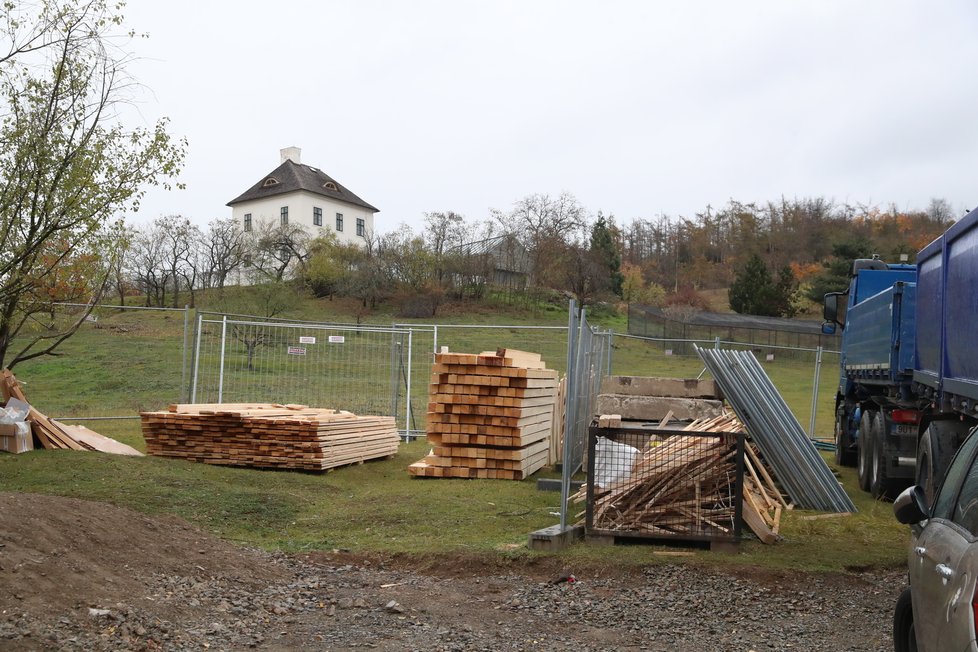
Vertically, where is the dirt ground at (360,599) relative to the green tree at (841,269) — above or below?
below

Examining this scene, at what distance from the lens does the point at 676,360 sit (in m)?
32.6

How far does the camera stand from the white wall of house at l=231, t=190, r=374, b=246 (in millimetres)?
67875

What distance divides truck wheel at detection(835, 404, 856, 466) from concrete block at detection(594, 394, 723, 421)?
4.15m

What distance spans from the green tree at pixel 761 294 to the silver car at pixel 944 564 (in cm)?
4997

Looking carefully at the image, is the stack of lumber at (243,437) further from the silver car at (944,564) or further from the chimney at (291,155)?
the chimney at (291,155)

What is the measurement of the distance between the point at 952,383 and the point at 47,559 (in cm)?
765

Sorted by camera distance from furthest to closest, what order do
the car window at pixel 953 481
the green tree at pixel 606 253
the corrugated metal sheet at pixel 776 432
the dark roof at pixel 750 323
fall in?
1. the green tree at pixel 606 253
2. the dark roof at pixel 750 323
3. the corrugated metal sheet at pixel 776 432
4. the car window at pixel 953 481

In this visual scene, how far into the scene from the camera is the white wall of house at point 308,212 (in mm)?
67875

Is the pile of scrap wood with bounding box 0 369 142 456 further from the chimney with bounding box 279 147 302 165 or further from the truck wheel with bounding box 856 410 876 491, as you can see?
the chimney with bounding box 279 147 302 165

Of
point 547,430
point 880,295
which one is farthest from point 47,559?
point 880,295

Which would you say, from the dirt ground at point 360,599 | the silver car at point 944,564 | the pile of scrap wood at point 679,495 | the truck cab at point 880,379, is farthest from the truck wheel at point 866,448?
the silver car at point 944,564

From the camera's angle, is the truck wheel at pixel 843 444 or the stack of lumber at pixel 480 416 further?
the truck wheel at pixel 843 444

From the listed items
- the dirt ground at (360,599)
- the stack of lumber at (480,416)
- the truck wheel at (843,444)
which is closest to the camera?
the dirt ground at (360,599)

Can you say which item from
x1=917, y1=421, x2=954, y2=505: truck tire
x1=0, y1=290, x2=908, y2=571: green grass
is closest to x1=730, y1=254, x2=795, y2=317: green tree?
x1=0, y1=290, x2=908, y2=571: green grass
